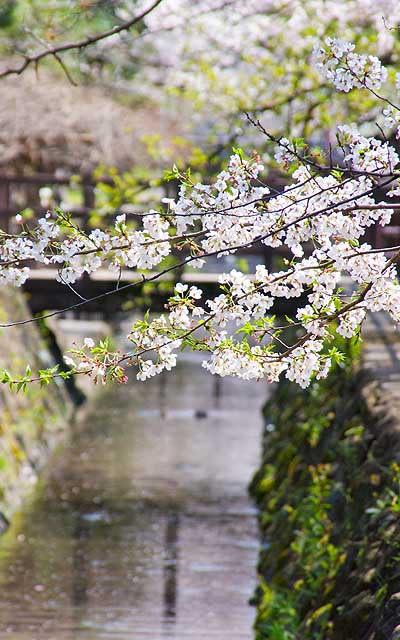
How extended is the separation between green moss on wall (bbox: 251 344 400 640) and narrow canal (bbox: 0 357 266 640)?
333 millimetres

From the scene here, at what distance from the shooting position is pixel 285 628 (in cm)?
635

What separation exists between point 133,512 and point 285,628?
3.95 meters

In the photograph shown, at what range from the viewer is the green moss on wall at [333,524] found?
16.6ft

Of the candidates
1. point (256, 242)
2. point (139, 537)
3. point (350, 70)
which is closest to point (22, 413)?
point (139, 537)

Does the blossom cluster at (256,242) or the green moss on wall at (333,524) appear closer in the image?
the blossom cluster at (256,242)

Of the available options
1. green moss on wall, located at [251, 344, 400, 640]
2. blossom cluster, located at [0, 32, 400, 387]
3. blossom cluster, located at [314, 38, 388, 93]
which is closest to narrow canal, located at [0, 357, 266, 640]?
green moss on wall, located at [251, 344, 400, 640]

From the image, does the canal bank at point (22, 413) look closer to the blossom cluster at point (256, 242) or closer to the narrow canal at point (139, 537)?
the narrow canal at point (139, 537)

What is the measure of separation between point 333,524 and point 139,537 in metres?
2.95

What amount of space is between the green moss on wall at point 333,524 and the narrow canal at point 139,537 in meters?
0.33

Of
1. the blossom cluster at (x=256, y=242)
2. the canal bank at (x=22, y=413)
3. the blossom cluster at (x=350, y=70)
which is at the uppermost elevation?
the canal bank at (x=22, y=413)

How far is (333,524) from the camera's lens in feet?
22.5

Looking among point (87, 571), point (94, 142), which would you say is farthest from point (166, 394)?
point (87, 571)

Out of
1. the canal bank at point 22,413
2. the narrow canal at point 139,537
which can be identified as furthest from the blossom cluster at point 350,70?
the canal bank at point 22,413

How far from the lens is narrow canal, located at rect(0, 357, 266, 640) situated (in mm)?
7223
